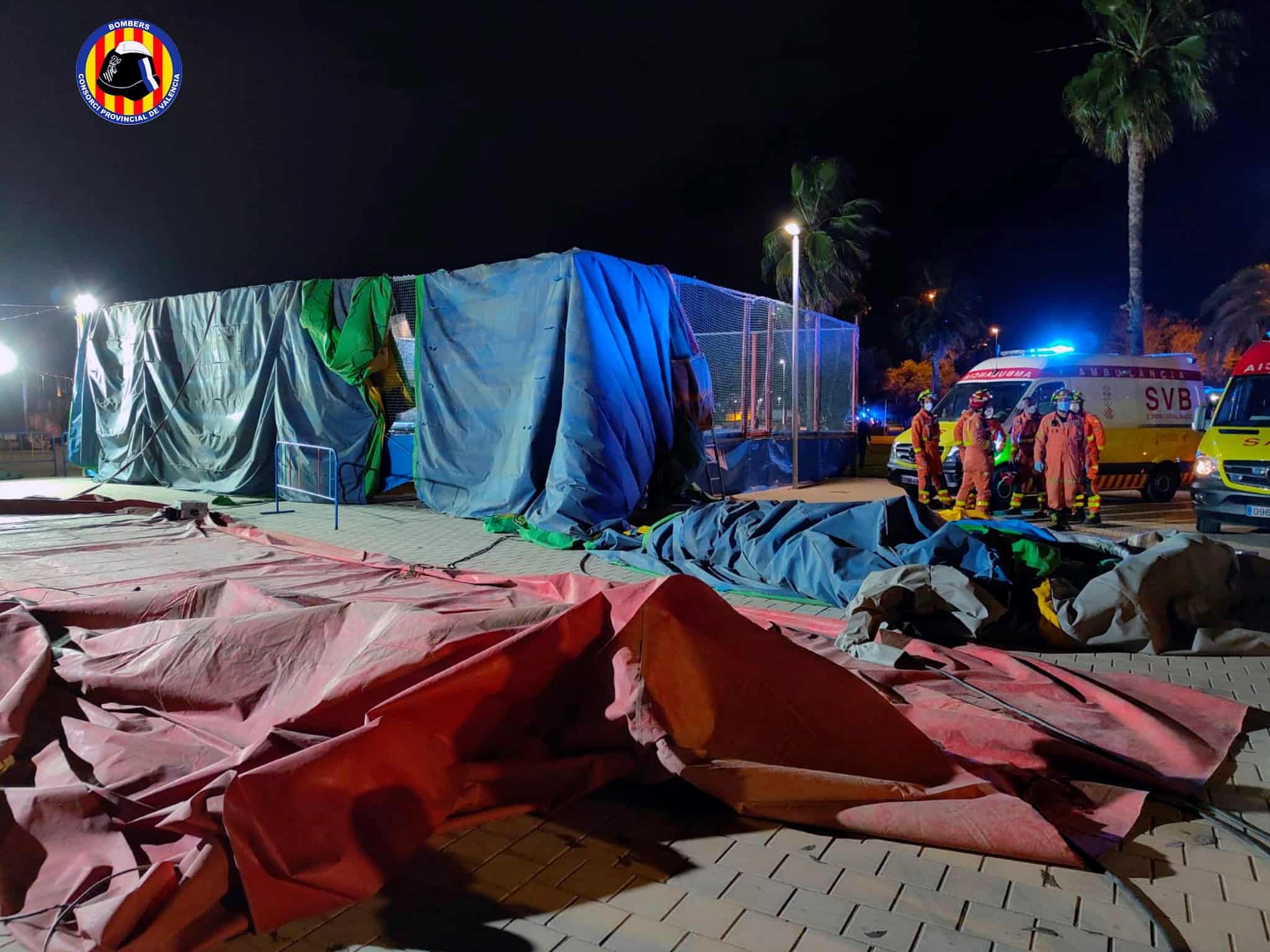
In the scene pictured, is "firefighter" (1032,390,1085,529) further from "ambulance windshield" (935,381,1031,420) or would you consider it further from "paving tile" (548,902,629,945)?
"paving tile" (548,902,629,945)

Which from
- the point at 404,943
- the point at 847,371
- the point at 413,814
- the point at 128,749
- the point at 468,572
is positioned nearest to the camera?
the point at 404,943

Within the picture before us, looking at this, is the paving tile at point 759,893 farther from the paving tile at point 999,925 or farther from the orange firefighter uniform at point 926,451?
the orange firefighter uniform at point 926,451

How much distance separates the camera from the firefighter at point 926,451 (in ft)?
42.7

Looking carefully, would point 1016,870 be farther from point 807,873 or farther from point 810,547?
point 810,547

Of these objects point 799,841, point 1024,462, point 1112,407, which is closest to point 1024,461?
point 1024,462

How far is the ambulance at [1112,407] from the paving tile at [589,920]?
11977 millimetres

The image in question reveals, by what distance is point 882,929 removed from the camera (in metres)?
2.40

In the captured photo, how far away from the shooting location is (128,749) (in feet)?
10.5

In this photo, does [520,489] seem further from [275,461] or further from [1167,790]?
[1167,790]

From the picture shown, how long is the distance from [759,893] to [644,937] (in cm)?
42

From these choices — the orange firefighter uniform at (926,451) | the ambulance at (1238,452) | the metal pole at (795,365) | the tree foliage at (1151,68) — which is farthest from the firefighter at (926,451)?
the tree foliage at (1151,68)

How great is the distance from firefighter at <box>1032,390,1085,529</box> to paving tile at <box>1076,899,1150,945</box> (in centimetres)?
978

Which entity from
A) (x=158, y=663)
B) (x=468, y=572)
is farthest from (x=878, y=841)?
(x=468, y=572)

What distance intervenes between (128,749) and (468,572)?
12.9ft
